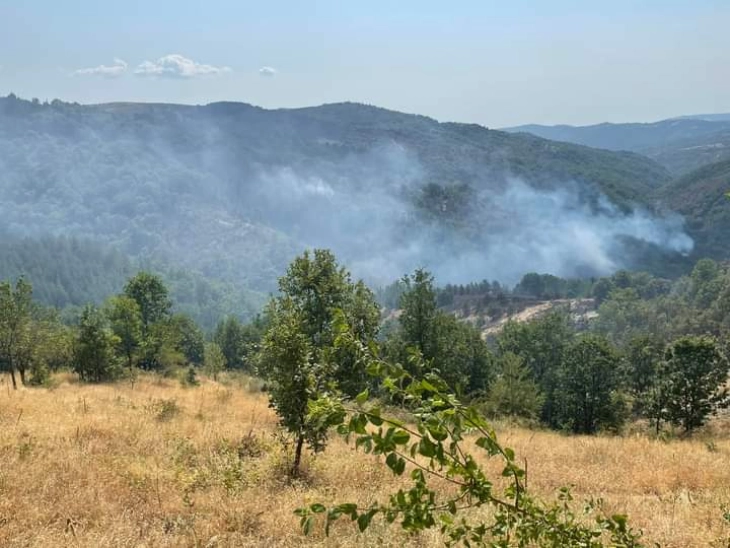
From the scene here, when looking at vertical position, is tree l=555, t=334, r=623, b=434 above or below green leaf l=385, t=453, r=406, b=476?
below

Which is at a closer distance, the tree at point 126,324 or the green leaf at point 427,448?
the green leaf at point 427,448

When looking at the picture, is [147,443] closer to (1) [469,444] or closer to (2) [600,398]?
(1) [469,444]

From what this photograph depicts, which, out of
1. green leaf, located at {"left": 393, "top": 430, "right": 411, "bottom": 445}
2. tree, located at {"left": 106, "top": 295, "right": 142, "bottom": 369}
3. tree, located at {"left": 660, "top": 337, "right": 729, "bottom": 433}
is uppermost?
green leaf, located at {"left": 393, "top": 430, "right": 411, "bottom": 445}

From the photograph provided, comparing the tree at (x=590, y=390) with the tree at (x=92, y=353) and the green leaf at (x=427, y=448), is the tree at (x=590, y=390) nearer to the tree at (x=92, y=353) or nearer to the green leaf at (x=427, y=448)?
the tree at (x=92, y=353)

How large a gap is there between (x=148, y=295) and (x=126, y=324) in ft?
25.2

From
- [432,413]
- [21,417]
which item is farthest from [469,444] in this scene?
[432,413]

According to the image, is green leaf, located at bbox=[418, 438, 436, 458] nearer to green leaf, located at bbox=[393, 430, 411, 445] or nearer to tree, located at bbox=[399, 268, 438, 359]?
green leaf, located at bbox=[393, 430, 411, 445]

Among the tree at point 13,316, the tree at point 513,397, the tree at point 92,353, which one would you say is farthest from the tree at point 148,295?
the tree at point 513,397

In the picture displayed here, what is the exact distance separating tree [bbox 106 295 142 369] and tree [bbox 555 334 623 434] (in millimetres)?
32833

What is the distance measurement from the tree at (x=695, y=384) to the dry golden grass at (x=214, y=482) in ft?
78.1

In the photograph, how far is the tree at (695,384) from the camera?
3425 centimetres

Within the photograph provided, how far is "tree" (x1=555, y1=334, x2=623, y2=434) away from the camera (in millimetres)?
42188

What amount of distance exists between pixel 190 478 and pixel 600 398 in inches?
1607

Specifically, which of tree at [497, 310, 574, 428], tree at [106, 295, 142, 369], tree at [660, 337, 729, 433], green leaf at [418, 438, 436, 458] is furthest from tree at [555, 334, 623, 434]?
green leaf at [418, 438, 436, 458]
